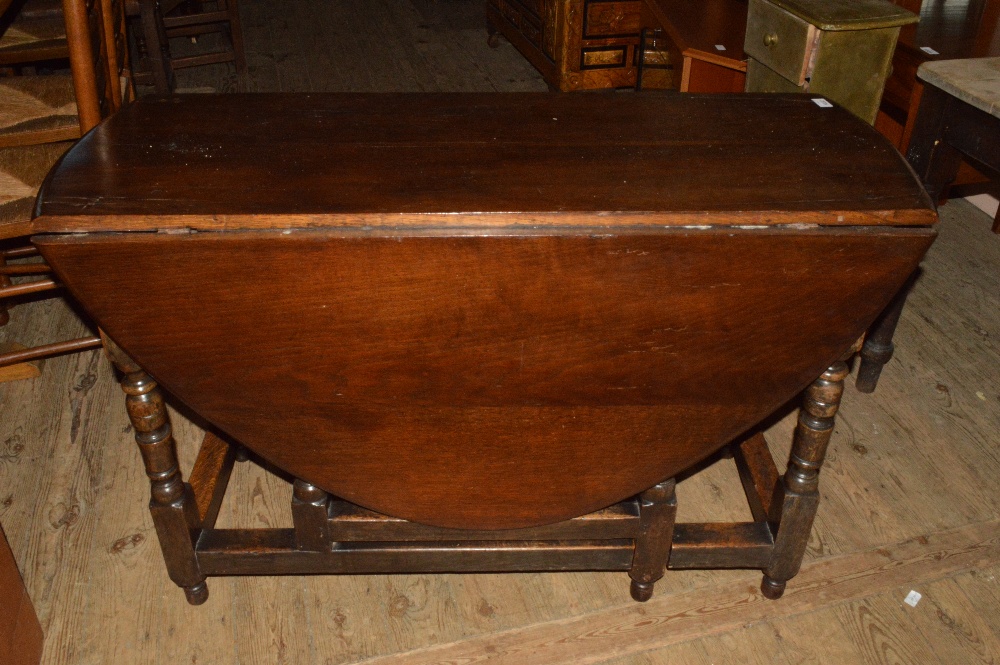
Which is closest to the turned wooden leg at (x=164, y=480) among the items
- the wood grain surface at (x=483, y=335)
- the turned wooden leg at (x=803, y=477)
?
the wood grain surface at (x=483, y=335)

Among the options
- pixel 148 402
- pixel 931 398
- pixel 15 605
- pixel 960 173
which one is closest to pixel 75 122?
pixel 148 402

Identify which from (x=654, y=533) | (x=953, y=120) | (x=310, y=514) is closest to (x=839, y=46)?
(x=953, y=120)

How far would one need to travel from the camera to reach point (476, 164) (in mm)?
1321

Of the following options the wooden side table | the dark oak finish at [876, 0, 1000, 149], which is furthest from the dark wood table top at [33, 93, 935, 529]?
the dark oak finish at [876, 0, 1000, 149]

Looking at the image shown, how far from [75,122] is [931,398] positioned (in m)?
2.11

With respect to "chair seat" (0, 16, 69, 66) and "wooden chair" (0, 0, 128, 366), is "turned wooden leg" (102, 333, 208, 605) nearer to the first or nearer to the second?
"wooden chair" (0, 0, 128, 366)

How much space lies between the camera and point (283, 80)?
4.08 m

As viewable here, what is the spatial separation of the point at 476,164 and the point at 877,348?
1240mm

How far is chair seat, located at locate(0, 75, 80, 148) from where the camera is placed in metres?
1.98

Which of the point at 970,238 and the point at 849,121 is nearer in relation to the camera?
the point at 849,121

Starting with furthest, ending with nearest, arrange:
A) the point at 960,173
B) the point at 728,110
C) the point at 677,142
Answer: the point at 960,173, the point at 728,110, the point at 677,142

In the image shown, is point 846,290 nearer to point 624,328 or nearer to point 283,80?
point 624,328

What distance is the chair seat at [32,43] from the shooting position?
2.53 metres

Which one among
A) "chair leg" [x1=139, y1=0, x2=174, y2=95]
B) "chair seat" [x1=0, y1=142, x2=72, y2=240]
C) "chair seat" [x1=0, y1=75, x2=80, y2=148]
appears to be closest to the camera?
"chair seat" [x1=0, y1=142, x2=72, y2=240]
